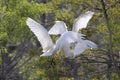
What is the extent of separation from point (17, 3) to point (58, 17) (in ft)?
2.32

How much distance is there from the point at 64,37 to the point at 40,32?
0.38 m

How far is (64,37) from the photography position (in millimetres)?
5734

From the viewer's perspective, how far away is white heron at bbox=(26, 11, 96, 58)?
5.74m

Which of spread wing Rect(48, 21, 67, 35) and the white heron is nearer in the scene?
the white heron

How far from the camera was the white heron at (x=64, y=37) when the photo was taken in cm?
574

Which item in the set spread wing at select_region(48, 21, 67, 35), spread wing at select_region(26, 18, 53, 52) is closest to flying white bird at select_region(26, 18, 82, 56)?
spread wing at select_region(26, 18, 53, 52)

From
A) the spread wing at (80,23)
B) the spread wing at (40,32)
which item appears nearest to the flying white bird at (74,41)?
the spread wing at (80,23)

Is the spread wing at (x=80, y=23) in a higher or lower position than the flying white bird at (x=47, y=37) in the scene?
higher

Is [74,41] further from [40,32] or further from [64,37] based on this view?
[40,32]

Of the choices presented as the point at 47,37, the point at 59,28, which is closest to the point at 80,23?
the point at 59,28

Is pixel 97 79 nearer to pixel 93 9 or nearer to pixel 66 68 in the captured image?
pixel 66 68

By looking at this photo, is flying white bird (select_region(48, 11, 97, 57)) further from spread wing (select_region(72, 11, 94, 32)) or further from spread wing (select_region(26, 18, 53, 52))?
spread wing (select_region(26, 18, 53, 52))

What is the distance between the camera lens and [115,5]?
618cm

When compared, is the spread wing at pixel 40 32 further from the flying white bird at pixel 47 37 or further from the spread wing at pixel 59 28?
the spread wing at pixel 59 28
